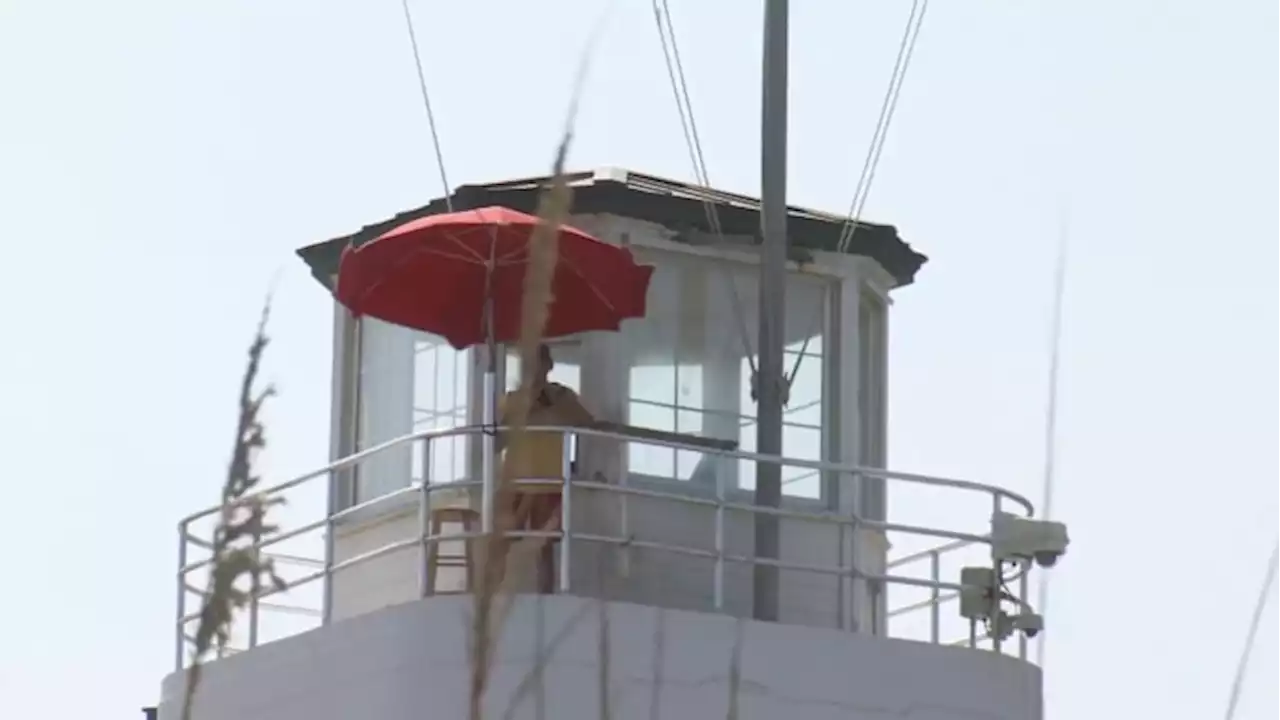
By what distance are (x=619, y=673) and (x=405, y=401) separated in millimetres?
2837

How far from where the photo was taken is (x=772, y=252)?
1027 cm

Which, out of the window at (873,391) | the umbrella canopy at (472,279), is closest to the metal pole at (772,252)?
the umbrella canopy at (472,279)

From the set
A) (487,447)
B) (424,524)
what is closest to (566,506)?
(424,524)

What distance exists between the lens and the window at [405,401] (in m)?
11.0

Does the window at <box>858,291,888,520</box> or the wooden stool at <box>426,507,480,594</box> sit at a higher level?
the window at <box>858,291,888,520</box>

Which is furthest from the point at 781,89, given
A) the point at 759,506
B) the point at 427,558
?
the point at 427,558

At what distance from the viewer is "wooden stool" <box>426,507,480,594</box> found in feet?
32.3

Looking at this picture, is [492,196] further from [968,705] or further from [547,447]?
[968,705]

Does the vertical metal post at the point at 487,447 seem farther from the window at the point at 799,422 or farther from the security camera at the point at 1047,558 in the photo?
the security camera at the point at 1047,558

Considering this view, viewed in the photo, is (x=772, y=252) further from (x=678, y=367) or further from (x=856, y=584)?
(x=856, y=584)

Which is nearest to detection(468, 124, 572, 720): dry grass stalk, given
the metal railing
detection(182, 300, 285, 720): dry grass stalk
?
detection(182, 300, 285, 720): dry grass stalk

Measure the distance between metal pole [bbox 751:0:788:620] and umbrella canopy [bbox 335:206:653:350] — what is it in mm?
566

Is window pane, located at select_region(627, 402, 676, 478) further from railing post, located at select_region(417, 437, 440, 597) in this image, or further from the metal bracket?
railing post, located at select_region(417, 437, 440, 597)

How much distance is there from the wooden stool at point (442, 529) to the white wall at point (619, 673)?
19.4 inches
